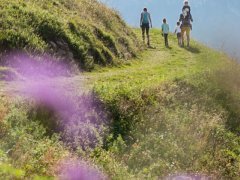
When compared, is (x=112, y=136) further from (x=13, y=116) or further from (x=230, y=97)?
(x=230, y=97)

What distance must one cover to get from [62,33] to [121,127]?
27.5 feet

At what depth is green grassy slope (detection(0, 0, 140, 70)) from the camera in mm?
19000

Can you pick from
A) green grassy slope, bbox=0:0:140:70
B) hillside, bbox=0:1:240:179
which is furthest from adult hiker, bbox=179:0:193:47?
hillside, bbox=0:1:240:179

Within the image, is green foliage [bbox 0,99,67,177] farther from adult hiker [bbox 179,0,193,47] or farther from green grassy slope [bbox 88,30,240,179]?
adult hiker [bbox 179,0,193,47]

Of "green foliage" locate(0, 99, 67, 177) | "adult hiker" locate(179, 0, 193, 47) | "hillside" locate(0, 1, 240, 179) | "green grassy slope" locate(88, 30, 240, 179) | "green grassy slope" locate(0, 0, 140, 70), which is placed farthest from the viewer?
"adult hiker" locate(179, 0, 193, 47)

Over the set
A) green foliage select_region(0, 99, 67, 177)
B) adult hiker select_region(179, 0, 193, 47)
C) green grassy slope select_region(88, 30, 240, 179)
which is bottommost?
green grassy slope select_region(88, 30, 240, 179)

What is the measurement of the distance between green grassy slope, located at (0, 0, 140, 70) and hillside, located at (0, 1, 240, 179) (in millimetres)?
1912

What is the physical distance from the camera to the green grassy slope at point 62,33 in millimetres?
19000

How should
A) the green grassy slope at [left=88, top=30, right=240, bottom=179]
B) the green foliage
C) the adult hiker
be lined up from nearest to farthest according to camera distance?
the green foliage
the green grassy slope at [left=88, top=30, right=240, bottom=179]
the adult hiker

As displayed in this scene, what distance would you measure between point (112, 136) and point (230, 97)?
651 cm

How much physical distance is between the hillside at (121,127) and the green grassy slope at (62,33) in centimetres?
191

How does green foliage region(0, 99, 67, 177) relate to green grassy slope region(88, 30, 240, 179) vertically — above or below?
above

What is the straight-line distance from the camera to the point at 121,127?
1398 cm

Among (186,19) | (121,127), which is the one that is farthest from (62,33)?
(186,19)
